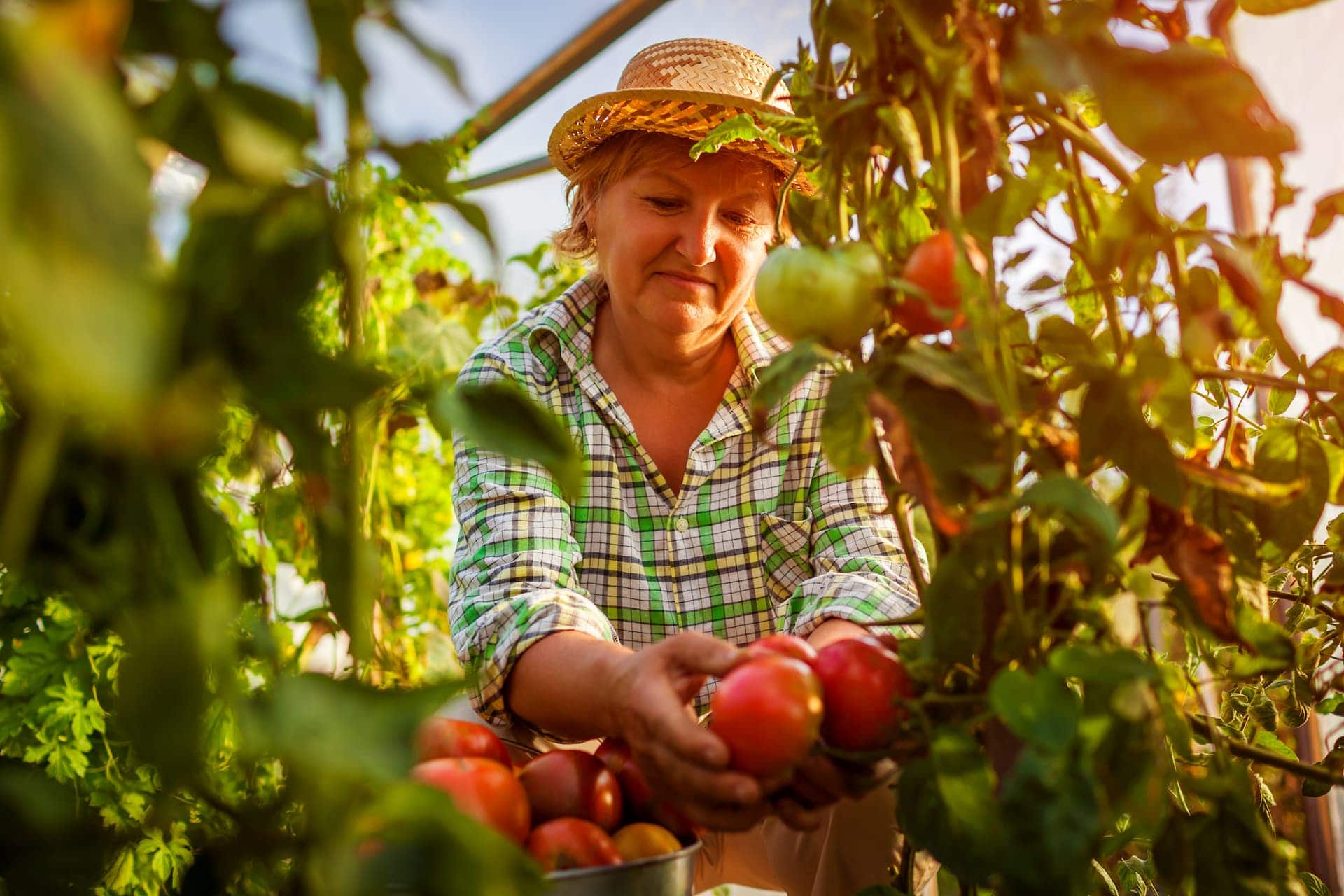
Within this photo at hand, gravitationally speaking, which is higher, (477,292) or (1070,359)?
(477,292)

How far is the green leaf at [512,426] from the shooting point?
0.27 m

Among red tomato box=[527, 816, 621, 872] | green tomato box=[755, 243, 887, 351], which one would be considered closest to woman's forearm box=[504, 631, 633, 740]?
red tomato box=[527, 816, 621, 872]

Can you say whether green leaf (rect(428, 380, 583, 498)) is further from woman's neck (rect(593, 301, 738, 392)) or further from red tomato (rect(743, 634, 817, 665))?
woman's neck (rect(593, 301, 738, 392))

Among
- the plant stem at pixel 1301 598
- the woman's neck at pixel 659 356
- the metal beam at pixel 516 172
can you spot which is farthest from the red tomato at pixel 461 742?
the metal beam at pixel 516 172

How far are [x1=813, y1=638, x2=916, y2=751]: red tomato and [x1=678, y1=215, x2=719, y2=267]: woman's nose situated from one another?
2.47 ft

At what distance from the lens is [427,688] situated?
263 millimetres

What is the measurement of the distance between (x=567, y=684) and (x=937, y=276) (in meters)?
0.48

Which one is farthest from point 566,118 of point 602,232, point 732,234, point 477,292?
point 477,292

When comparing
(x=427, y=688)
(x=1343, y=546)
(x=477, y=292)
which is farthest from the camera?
(x=477, y=292)

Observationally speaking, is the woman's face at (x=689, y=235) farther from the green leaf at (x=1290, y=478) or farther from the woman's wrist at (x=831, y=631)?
the green leaf at (x=1290, y=478)

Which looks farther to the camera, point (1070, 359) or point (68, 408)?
point (1070, 359)

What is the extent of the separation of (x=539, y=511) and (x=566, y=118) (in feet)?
1.92

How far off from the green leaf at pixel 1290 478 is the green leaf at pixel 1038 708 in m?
0.22

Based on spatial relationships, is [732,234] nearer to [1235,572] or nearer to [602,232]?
[602,232]
